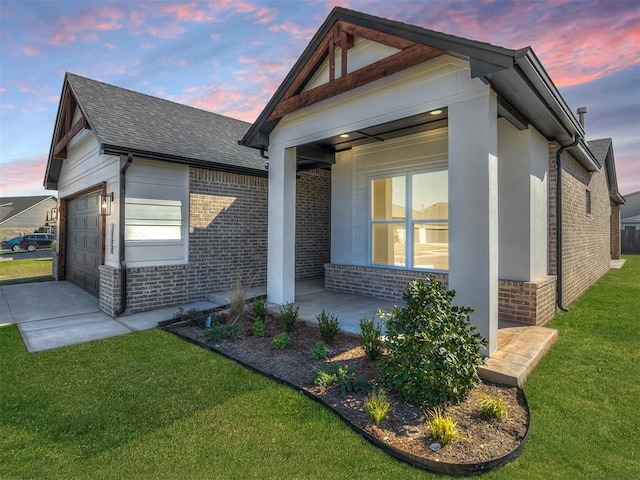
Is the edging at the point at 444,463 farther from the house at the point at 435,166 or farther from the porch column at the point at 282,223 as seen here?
the porch column at the point at 282,223

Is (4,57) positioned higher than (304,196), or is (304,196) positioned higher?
(4,57)

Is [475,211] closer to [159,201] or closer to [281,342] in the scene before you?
[281,342]

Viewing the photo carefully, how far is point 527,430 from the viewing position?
2.95 meters

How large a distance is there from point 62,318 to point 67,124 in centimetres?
591

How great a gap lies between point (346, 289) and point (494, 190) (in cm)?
491

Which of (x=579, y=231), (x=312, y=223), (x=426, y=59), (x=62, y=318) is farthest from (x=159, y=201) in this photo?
(x=579, y=231)

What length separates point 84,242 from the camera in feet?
33.4

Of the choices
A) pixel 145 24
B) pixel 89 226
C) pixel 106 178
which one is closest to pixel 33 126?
pixel 89 226

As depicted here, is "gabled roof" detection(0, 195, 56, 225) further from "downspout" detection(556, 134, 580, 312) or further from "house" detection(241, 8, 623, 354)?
"downspout" detection(556, 134, 580, 312)

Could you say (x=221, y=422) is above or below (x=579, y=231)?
below

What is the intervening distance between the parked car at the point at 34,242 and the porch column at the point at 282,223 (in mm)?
30258

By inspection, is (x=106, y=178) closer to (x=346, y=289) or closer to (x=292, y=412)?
(x=346, y=289)

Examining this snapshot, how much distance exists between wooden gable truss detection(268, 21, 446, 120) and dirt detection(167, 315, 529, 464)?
404cm

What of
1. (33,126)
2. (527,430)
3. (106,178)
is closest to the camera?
(527,430)
